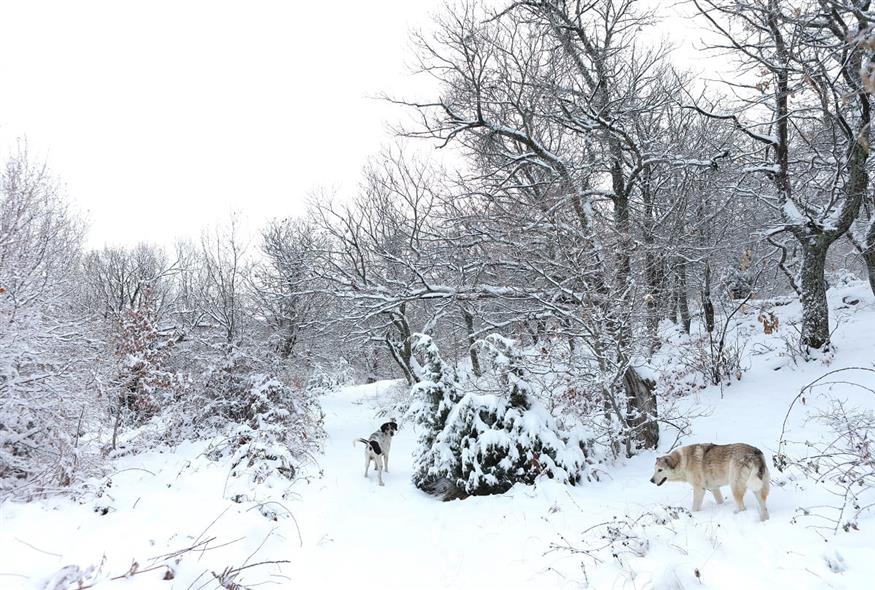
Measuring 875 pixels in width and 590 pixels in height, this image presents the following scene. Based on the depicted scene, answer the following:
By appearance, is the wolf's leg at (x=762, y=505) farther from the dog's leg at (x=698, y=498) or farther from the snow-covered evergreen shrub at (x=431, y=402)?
the snow-covered evergreen shrub at (x=431, y=402)

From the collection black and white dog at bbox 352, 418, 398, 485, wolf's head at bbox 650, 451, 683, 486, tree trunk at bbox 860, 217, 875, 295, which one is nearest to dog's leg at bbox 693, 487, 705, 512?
wolf's head at bbox 650, 451, 683, 486

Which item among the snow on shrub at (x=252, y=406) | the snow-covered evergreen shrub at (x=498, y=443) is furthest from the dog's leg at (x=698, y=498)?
the snow on shrub at (x=252, y=406)

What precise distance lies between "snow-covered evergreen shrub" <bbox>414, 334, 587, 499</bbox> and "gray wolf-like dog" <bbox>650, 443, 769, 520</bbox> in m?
1.72

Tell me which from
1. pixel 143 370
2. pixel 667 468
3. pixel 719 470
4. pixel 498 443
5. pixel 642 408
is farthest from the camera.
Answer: pixel 143 370

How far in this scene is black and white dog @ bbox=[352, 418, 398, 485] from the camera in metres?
9.02

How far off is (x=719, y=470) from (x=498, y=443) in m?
3.09

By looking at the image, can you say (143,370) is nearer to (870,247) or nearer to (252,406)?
(252,406)

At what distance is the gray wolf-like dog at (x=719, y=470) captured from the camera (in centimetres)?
447

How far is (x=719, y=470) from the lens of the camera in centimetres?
491

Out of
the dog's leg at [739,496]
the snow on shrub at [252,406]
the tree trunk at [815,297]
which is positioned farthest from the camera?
the snow on shrub at [252,406]

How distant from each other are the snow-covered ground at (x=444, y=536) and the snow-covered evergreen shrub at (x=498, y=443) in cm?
32

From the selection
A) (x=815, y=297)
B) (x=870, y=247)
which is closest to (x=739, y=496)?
(x=815, y=297)

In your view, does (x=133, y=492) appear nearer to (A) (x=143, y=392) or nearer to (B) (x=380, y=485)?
(B) (x=380, y=485)

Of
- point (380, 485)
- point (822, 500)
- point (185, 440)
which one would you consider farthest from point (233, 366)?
point (822, 500)
